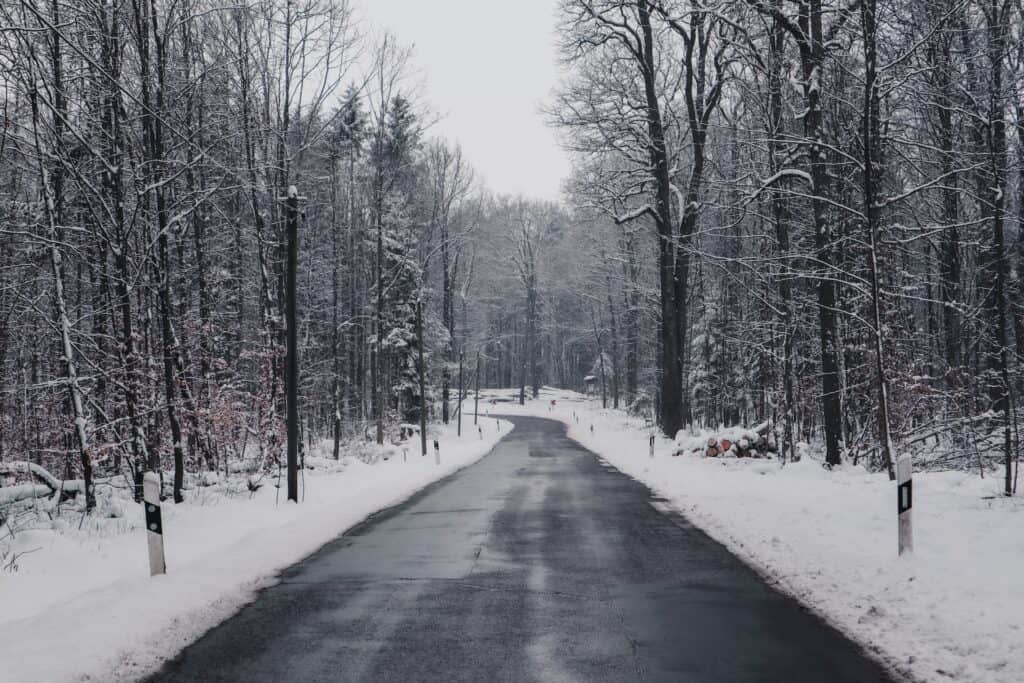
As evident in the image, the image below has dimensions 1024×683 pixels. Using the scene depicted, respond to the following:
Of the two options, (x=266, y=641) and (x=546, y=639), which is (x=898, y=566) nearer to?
(x=546, y=639)

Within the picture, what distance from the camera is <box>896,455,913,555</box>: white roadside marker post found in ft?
24.7

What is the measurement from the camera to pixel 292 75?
2338 cm

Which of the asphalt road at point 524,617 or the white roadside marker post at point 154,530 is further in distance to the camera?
the white roadside marker post at point 154,530

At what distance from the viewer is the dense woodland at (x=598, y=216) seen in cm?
1263

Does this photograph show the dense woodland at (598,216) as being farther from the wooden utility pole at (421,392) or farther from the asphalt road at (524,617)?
the asphalt road at (524,617)

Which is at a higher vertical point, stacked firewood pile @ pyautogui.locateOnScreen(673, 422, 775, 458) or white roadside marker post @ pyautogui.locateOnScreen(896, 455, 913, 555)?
white roadside marker post @ pyautogui.locateOnScreen(896, 455, 913, 555)

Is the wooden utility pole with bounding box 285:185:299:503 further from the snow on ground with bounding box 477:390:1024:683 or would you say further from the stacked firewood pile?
the stacked firewood pile

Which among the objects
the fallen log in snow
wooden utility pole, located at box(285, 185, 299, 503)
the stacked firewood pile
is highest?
wooden utility pole, located at box(285, 185, 299, 503)

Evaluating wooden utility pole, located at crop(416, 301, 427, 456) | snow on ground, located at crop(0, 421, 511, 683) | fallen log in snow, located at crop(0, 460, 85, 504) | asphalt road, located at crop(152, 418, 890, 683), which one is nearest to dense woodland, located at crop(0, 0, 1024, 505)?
fallen log in snow, located at crop(0, 460, 85, 504)

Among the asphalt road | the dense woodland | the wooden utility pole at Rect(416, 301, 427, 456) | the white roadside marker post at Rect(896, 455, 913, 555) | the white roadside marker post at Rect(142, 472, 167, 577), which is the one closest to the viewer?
the asphalt road

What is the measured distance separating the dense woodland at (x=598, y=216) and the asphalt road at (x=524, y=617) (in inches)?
206

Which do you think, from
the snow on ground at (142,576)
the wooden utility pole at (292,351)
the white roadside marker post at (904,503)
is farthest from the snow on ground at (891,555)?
the wooden utility pole at (292,351)

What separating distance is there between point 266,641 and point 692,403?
36883 millimetres

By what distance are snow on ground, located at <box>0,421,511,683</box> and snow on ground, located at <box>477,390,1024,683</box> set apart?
5.39m
